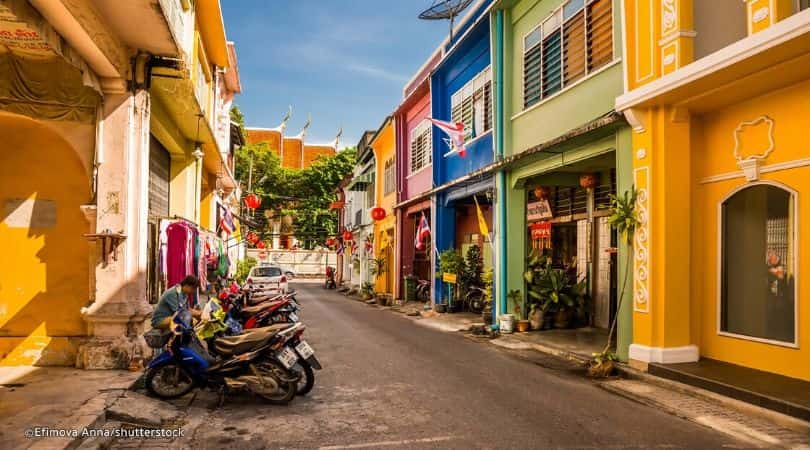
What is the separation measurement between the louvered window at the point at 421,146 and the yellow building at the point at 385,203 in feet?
7.96

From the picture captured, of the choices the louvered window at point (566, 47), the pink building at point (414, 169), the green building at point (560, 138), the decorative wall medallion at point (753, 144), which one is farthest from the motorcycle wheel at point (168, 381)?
the pink building at point (414, 169)

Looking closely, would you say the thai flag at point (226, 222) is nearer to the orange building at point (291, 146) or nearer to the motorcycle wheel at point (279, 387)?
the motorcycle wheel at point (279, 387)

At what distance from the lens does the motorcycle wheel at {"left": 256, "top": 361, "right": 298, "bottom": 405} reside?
695 centimetres

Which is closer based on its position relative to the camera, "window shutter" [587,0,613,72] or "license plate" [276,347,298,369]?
"license plate" [276,347,298,369]

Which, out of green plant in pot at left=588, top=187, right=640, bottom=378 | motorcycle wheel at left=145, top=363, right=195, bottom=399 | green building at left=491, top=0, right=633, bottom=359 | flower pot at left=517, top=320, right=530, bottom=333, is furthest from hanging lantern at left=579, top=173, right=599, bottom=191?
motorcycle wheel at left=145, top=363, right=195, bottom=399

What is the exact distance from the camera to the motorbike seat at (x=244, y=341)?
7.02m

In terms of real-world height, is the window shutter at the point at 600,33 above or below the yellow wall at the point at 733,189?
above

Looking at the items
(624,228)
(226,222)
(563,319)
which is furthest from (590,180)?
(226,222)

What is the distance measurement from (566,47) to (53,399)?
33.9ft

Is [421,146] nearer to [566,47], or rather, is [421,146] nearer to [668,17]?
[566,47]

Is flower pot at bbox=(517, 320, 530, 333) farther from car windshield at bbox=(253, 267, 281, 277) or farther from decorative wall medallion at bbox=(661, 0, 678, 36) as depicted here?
car windshield at bbox=(253, 267, 281, 277)

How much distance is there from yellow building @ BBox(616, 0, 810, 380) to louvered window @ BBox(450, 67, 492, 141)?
6.59 m

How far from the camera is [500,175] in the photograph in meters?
14.2

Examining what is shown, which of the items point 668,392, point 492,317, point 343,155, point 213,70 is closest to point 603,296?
point 492,317
